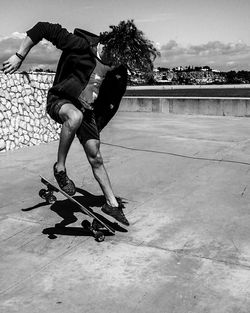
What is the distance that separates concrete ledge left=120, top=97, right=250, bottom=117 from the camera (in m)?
15.6

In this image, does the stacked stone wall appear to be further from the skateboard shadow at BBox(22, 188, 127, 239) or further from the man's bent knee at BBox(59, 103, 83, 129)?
the man's bent knee at BBox(59, 103, 83, 129)

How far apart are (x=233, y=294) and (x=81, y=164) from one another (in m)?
4.82

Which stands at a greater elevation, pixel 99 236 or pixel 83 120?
pixel 83 120

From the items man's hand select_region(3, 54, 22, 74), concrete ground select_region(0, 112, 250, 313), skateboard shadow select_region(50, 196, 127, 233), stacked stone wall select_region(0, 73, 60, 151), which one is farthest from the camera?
stacked stone wall select_region(0, 73, 60, 151)

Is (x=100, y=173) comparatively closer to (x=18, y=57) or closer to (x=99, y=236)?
(x=99, y=236)

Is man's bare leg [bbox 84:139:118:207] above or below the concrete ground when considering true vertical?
above

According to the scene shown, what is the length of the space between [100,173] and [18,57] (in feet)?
4.27

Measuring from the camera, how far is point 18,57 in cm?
387

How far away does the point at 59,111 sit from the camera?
393 centimetres

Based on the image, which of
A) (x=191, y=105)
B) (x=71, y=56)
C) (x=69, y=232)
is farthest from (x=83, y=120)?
(x=191, y=105)

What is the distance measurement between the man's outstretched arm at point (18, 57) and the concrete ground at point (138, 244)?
60.0 inches

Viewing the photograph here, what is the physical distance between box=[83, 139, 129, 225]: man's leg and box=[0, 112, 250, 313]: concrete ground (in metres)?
0.20

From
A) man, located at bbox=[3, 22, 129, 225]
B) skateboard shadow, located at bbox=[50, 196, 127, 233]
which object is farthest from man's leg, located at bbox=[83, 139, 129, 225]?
skateboard shadow, located at bbox=[50, 196, 127, 233]

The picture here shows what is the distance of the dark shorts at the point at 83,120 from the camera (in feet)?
13.2
